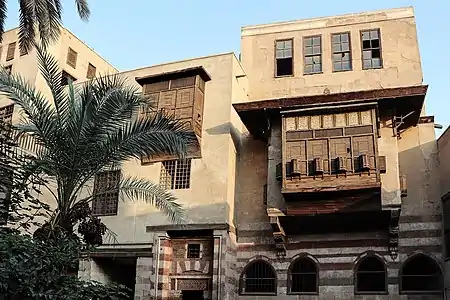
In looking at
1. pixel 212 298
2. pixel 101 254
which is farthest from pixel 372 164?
pixel 101 254

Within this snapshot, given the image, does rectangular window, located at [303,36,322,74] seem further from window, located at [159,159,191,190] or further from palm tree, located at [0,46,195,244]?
palm tree, located at [0,46,195,244]

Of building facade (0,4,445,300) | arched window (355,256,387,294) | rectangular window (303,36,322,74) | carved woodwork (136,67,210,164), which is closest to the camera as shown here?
building facade (0,4,445,300)

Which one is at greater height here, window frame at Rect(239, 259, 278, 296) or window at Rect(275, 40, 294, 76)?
window at Rect(275, 40, 294, 76)

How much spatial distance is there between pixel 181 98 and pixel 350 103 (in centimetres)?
636

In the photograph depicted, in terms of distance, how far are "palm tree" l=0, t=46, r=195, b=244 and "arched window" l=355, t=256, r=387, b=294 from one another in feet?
26.0

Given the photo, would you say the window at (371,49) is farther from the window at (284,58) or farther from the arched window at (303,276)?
the arched window at (303,276)

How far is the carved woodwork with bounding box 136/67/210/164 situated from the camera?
20.3 metres

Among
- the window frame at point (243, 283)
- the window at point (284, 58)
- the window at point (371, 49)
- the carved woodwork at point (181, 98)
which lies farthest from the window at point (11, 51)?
the window at point (371, 49)

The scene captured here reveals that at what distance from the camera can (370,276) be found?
1817 centimetres

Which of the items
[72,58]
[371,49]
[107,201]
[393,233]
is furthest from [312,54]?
[72,58]

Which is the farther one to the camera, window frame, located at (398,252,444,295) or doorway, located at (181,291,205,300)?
doorway, located at (181,291,205,300)

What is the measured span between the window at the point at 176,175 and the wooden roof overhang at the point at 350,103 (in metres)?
2.82

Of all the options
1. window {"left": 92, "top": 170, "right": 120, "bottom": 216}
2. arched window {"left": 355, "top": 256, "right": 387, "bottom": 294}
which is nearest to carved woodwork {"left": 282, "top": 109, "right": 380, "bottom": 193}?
arched window {"left": 355, "top": 256, "right": 387, "bottom": 294}

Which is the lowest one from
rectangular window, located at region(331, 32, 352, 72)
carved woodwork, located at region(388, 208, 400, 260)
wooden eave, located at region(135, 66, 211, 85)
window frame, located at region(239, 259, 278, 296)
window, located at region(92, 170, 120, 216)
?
window frame, located at region(239, 259, 278, 296)
